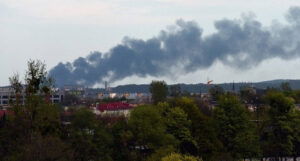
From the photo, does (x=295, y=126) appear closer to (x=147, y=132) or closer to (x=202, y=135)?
(x=202, y=135)

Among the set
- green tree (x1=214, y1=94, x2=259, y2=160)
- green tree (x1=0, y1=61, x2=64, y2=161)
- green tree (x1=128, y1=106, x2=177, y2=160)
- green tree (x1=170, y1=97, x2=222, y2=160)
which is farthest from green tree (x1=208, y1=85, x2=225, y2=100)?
green tree (x1=0, y1=61, x2=64, y2=161)

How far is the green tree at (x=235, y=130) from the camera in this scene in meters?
59.4

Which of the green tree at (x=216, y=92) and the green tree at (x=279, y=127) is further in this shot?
the green tree at (x=216, y=92)

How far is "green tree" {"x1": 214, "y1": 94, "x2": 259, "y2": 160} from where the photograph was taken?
59.4 metres

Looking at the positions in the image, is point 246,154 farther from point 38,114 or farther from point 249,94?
point 249,94

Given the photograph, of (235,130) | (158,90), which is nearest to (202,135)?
(235,130)

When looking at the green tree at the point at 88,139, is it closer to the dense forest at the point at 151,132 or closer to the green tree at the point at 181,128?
the dense forest at the point at 151,132

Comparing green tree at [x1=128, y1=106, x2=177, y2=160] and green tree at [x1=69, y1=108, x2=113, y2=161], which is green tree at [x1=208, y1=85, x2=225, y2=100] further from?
green tree at [x1=69, y1=108, x2=113, y2=161]

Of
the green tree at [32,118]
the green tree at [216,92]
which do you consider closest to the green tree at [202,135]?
the green tree at [32,118]

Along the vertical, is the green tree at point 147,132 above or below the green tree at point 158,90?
below

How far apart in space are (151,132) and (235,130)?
979 cm

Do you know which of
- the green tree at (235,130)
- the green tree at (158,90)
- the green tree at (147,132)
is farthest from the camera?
the green tree at (158,90)

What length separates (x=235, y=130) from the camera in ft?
198

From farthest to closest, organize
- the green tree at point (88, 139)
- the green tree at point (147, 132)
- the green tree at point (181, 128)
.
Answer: the green tree at point (181, 128), the green tree at point (147, 132), the green tree at point (88, 139)
